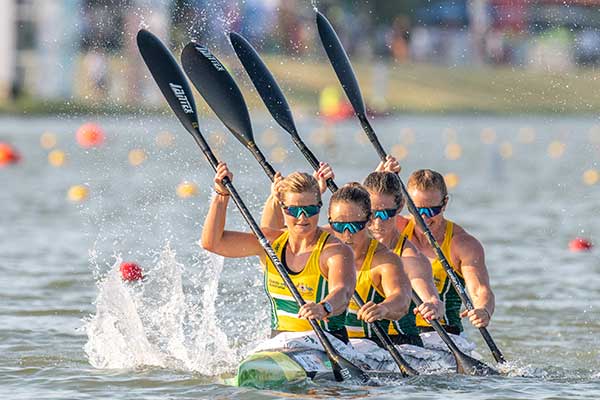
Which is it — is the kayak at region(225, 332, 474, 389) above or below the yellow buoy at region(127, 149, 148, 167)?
below

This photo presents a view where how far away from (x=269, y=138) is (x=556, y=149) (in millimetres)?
5891

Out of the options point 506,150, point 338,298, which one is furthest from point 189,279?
point 506,150

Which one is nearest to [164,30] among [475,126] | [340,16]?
[475,126]

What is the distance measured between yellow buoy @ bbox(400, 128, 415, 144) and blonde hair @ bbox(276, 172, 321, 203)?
70.3 feet

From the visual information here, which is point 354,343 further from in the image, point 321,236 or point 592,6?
point 592,6

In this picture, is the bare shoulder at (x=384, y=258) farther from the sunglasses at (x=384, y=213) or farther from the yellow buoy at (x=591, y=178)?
the yellow buoy at (x=591, y=178)

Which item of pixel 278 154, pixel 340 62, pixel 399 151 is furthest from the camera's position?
pixel 399 151

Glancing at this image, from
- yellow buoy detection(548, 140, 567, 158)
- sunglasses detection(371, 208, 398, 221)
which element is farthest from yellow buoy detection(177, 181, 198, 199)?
yellow buoy detection(548, 140, 567, 158)

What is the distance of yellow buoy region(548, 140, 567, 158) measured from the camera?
90.2ft

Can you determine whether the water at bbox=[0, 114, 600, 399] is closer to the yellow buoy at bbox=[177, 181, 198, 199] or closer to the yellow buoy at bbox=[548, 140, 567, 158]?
the yellow buoy at bbox=[177, 181, 198, 199]

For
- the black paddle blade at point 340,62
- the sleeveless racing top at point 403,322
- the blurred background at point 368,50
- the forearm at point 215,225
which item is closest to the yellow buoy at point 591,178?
the blurred background at point 368,50

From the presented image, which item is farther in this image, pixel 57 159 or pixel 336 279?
pixel 57 159

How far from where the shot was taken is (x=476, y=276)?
826cm

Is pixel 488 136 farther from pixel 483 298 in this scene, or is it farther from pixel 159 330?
pixel 483 298
